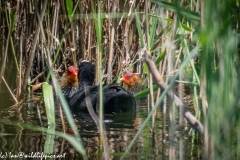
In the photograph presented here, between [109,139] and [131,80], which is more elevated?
[131,80]

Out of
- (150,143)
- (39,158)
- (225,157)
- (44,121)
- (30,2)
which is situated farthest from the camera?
(30,2)

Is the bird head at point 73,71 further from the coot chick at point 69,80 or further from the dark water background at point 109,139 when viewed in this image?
the dark water background at point 109,139

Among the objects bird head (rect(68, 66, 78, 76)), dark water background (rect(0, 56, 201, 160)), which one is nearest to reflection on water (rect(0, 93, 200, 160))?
dark water background (rect(0, 56, 201, 160))

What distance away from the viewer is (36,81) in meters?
5.82

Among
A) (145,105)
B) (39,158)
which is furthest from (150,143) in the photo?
(145,105)

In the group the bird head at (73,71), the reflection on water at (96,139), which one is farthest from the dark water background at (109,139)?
the bird head at (73,71)

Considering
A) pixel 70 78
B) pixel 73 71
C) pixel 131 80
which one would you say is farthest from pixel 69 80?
pixel 131 80

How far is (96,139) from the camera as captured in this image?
126 inches

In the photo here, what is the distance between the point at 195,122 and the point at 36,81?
4.00 metres

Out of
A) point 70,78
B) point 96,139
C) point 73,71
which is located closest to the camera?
point 96,139

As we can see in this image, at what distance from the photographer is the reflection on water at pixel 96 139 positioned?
113 inches

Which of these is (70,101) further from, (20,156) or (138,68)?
(20,156)

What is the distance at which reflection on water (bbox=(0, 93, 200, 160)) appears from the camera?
2.86 metres

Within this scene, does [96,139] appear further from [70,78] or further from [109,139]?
[70,78]
